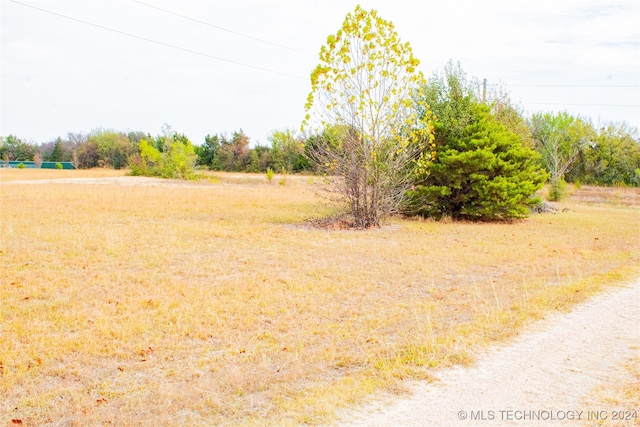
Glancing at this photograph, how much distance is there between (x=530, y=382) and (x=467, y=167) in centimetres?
1158

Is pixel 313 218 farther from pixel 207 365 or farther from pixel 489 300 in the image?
pixel 207 365

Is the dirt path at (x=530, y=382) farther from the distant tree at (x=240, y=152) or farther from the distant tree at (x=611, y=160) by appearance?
the distant tree at (x=240, y=152)

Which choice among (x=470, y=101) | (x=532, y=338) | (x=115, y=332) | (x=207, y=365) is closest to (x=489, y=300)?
(x=532, y=338)

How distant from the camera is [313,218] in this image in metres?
15.1

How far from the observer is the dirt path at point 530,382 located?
3.57 metres

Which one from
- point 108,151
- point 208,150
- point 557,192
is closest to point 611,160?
point 557,192

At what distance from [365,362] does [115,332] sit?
2598 millimetres

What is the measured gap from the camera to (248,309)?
6.25 m

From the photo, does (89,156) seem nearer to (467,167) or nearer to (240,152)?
(240,152)

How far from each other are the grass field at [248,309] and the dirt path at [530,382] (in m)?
0.23

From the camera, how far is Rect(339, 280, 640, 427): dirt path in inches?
141

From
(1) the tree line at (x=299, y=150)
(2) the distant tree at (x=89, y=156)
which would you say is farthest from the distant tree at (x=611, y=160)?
(2) the distant tree at (x=89, y=156)

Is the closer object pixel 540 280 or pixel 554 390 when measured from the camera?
pixel 554 390

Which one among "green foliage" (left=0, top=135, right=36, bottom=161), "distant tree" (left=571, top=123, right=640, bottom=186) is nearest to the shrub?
"distant tree" (left=571, top=123, right=640, bottom=186)
